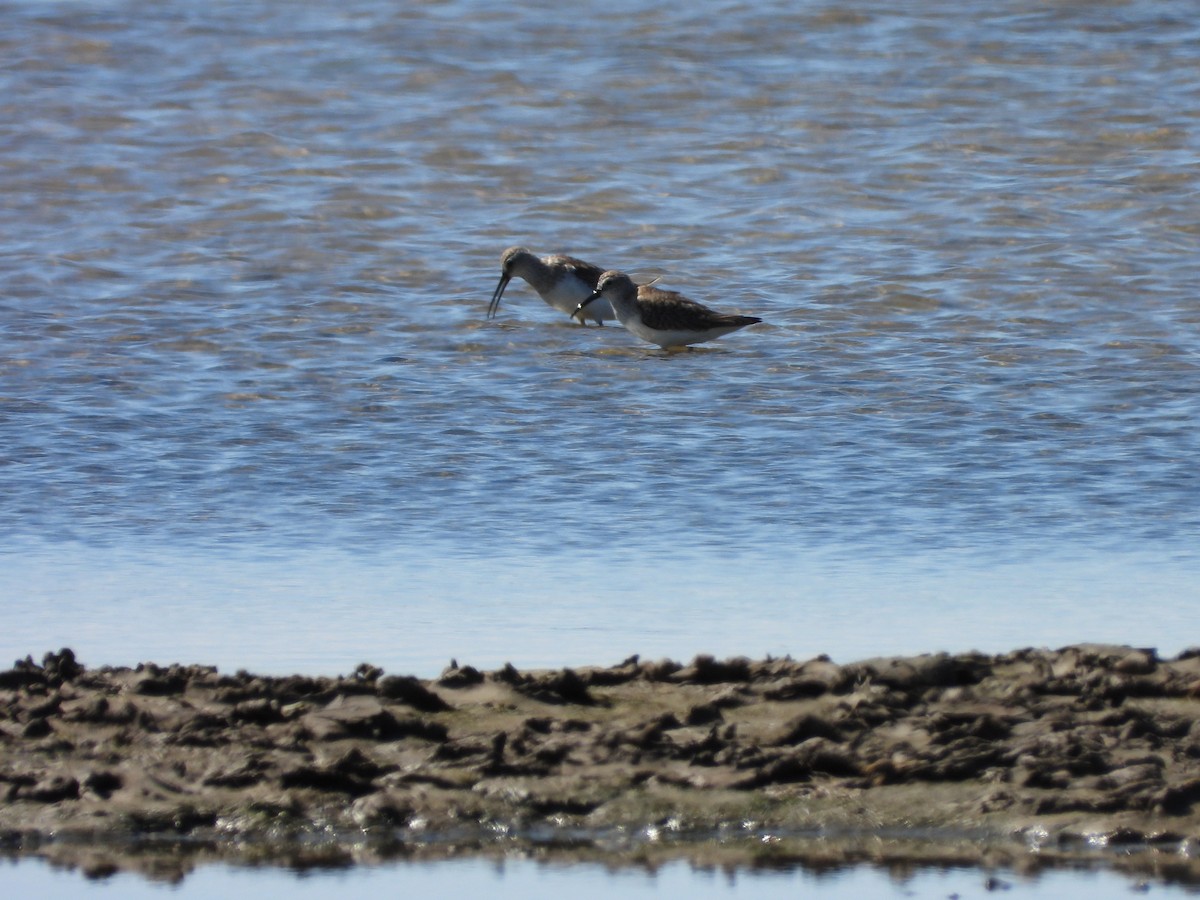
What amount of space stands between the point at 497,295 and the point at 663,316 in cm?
114

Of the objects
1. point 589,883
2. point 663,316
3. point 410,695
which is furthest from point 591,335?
point 589,883

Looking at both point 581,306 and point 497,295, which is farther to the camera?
point 581,306

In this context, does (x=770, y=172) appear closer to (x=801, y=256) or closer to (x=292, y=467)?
(x=801, y=256)

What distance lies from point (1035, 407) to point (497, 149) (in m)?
7.09

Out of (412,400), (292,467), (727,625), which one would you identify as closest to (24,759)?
(727,625)

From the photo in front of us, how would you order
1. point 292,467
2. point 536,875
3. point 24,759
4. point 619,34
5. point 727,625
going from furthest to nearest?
point 619,34 → point 292,467 → point 727,625 → point 24,759 → point 536,875

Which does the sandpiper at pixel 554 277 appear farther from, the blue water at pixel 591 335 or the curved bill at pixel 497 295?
the blue water at pixel 591 335

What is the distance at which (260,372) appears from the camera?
10164 millimetres

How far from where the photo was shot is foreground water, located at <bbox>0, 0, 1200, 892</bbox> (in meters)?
6.47

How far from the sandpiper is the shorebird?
0.39 meters

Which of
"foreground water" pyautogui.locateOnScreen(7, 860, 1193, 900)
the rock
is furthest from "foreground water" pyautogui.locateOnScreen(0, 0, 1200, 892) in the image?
"foreground water" pyautogui.locateOnScreen(7, 860, 1193, 900)

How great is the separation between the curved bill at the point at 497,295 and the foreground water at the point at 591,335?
76 mm

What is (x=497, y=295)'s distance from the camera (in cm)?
1212

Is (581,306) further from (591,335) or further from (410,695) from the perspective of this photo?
(410,695)
